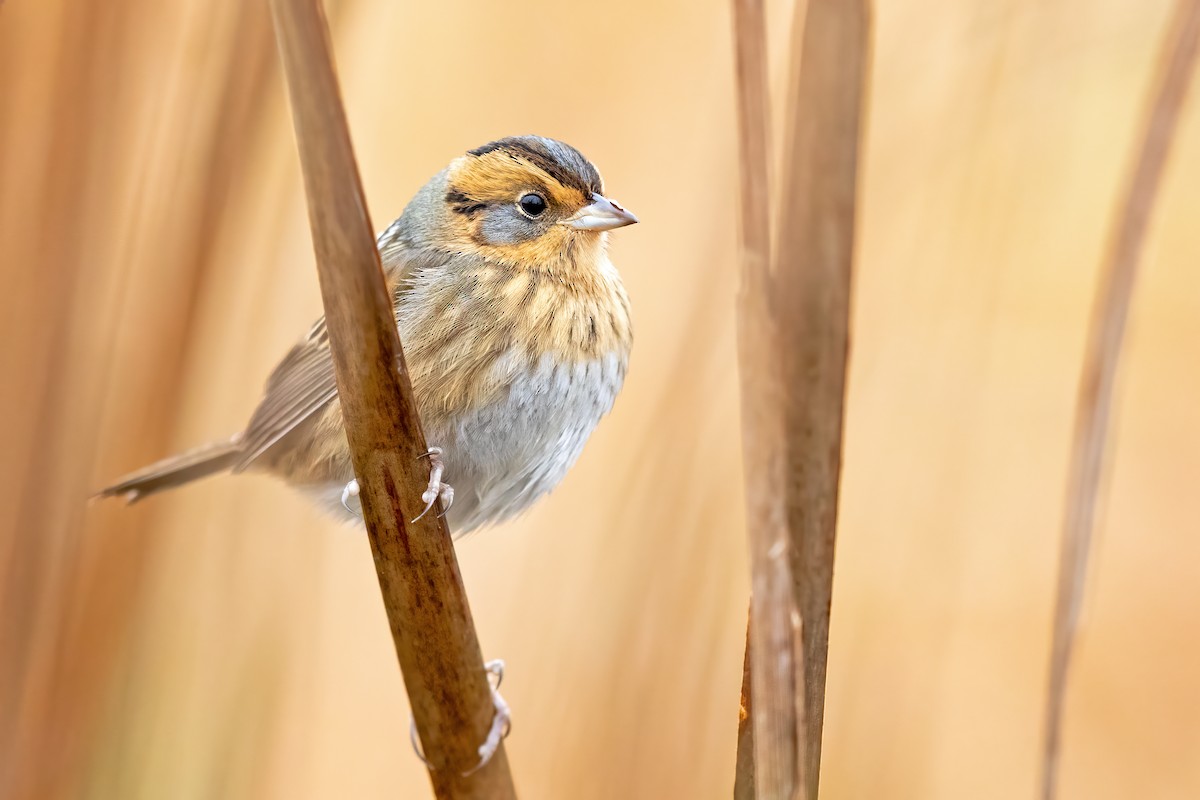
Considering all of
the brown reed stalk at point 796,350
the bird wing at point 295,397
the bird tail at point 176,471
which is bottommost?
the bird tail at point 176,471

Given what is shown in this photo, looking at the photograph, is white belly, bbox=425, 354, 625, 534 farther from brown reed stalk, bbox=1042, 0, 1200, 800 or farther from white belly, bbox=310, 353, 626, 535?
brown reed stalk, bbox=1042, 0, 1200, 800

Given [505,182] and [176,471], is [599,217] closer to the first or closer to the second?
[505,182]

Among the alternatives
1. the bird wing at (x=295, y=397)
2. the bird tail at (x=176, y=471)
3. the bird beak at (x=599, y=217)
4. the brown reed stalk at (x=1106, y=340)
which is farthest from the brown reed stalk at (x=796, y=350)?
the bird wing at (x=295, y=397)

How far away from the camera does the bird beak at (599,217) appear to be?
1.82 metres

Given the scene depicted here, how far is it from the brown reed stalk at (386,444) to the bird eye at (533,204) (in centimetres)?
98

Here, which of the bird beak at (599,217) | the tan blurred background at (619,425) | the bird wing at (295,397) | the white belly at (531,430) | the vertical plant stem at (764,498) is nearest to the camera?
the vertical plant stem at (764,498)

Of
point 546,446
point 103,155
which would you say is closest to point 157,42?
point 103,155

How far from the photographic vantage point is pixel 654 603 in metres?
1.65

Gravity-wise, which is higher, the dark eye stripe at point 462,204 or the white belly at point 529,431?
the dark eye stripe at point 462,204

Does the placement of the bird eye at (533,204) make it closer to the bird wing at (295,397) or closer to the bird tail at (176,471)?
the bird wing at (295,397)

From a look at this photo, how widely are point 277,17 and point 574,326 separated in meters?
1.06

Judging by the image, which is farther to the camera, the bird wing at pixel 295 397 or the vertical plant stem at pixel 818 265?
the bird wing at pixel 295 397

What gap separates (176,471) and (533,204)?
0.73m

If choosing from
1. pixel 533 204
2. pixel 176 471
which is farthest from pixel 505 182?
pixel 176 471
